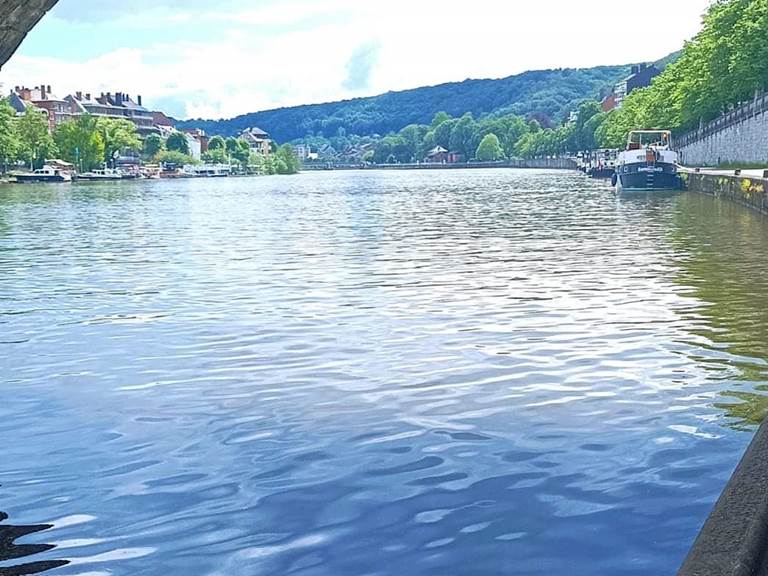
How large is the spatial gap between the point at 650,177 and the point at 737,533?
65.5 meters

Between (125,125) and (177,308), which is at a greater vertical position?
(125,125)

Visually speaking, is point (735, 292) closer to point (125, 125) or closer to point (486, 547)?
point (486, 547)

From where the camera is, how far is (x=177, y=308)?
18.9 meters

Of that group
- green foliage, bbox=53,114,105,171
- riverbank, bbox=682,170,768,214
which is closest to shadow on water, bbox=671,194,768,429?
riverbank, bbox=682,170,768,214

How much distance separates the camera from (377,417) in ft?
35.6

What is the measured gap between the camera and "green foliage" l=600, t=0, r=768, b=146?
69.8m

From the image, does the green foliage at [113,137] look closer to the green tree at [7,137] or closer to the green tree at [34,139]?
the green tree at [34,139]

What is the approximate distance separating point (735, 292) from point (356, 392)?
34.1 feet

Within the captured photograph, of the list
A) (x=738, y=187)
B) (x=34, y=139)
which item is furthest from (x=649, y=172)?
(x=34, y=139)

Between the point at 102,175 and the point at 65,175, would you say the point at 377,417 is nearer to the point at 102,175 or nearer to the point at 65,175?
the point at 65,175

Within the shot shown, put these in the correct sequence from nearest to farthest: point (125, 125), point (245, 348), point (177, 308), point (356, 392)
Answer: point (356, 392) < point (245, 348) < point (177, 308) < point (125, 125)

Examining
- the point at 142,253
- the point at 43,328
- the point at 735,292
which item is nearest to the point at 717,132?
the point at 142,253

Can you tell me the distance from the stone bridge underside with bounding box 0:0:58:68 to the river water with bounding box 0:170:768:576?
11.9ft

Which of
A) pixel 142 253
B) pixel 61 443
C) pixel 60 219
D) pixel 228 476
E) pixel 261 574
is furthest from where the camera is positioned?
pixel 60 219
